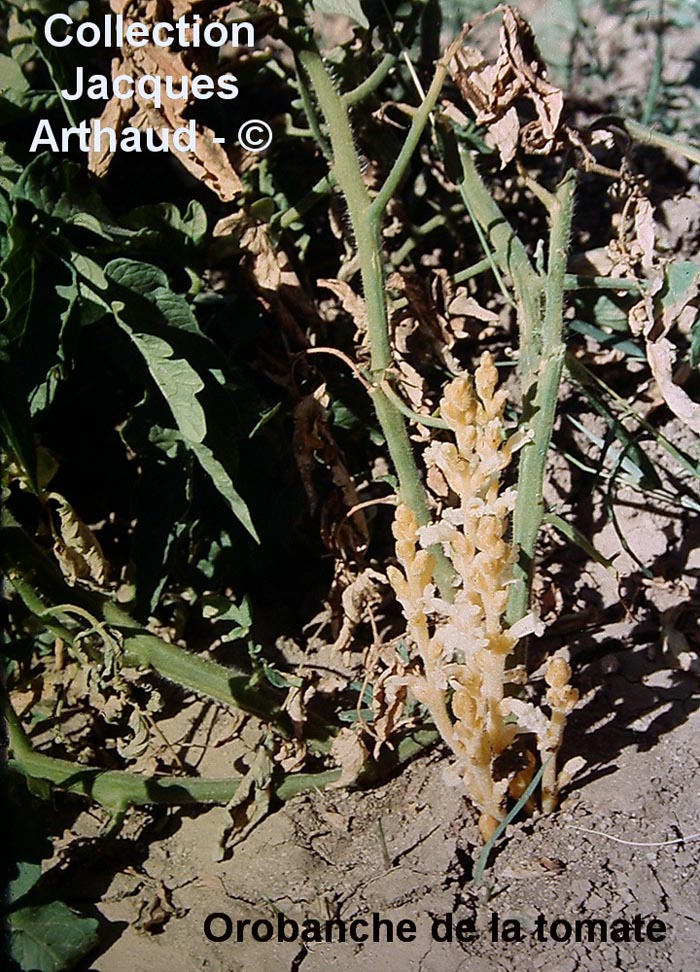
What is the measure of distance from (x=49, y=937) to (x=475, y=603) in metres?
0.73

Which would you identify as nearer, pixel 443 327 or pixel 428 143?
pixel 443 327

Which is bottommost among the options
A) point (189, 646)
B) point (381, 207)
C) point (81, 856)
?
point (81, 856)

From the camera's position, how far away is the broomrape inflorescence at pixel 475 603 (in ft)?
4.71

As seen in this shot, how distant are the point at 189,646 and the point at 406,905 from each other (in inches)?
26.4

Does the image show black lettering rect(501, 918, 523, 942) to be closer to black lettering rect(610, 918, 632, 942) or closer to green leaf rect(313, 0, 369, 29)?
black lettering rect(610, 918, 632, 942)

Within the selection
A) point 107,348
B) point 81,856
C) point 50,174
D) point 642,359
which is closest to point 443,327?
point 642,359

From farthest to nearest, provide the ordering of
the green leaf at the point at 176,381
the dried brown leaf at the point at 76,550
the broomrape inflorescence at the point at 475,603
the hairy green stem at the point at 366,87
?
1. the dried brown leaf at the point at 76,550
2. the hairy green stem at the point at 366,87
3. the green leaf at the point at 176,381
4. the broomrape inflorescence at the point at 475,603

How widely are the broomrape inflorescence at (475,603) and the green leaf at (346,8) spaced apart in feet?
1.63

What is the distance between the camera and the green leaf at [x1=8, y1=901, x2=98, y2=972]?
1.53 meters

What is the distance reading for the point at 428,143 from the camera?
7.33 ft

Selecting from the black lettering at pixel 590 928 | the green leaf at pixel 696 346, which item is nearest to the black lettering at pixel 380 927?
the black lettering at pixel 590 928

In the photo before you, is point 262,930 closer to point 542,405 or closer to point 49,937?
point 49,937

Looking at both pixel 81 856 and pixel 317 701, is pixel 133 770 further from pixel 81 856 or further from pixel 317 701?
pixel 317 701

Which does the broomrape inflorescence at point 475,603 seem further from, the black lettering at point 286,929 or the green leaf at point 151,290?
the green leaf at point 151,290
